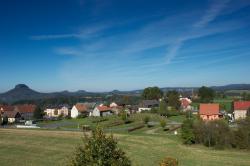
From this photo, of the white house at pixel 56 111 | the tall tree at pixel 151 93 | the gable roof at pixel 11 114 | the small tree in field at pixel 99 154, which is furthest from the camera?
the tall tree at pixel 151 93

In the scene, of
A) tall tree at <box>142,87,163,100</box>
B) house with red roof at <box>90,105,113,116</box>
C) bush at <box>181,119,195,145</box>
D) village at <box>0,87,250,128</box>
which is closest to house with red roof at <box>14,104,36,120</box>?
village at <box>0,87,250,128</box>

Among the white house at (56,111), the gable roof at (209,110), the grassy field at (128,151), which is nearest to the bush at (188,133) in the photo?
the grassy field at (128,151)

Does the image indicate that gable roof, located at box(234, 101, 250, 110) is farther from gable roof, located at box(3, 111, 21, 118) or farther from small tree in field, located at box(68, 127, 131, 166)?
small tree in field, located at box(68, 127, 131, 166)

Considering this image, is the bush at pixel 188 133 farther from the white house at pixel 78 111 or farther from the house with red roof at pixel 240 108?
the white house at pixel 78 111

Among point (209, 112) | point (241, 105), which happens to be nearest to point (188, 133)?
point (209, 112)

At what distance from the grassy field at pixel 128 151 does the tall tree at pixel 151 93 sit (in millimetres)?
82383

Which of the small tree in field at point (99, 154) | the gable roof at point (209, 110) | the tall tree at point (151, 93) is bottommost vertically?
the gable roof at point (209, 110)

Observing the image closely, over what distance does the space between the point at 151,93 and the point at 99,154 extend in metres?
127

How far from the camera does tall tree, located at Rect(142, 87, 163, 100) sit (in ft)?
456

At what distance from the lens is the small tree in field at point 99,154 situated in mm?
13391

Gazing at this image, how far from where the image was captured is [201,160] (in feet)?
122

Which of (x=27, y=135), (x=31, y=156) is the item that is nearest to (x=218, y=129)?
(x=31, y=156)

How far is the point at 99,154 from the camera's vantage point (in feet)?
44.2

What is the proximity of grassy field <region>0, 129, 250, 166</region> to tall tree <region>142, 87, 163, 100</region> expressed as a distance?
8238cm
